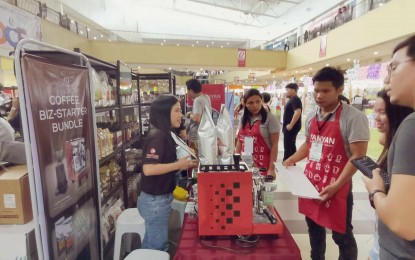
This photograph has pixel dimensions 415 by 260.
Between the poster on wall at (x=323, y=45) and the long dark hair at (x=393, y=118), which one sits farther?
the poster on wall at (x=323, y=45)

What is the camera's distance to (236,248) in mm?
1208

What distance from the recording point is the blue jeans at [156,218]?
186 cm

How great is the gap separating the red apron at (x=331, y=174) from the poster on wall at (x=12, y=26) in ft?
21.0

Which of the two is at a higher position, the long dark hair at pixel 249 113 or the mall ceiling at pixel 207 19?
the mall ceiling at pixel 207 19

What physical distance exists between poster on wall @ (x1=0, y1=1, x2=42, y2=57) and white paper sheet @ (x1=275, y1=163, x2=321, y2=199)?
6280 mm

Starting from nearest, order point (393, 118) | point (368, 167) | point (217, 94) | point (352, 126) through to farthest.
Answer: point (368, 167) < point (393, 118) < point (352, 126) < point (217, 94)

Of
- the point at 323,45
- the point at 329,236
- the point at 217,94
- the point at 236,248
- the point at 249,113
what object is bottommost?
the point at 329,236

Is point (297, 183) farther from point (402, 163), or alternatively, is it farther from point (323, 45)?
point (323, 45)

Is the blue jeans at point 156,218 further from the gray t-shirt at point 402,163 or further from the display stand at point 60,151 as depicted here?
the gray t-shirt at point 402,163

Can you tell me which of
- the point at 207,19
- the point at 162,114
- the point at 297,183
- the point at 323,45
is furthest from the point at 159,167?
the point at 207,19

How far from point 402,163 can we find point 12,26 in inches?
287

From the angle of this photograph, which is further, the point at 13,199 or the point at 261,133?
the point at 261,133

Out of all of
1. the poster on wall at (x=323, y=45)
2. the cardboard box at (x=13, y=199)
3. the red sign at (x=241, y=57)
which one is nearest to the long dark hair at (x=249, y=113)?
the cardboard box at (x=13, y=199)

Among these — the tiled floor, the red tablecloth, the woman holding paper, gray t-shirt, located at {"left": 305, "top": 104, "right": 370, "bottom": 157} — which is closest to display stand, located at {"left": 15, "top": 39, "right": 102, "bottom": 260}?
the red tablecloth
